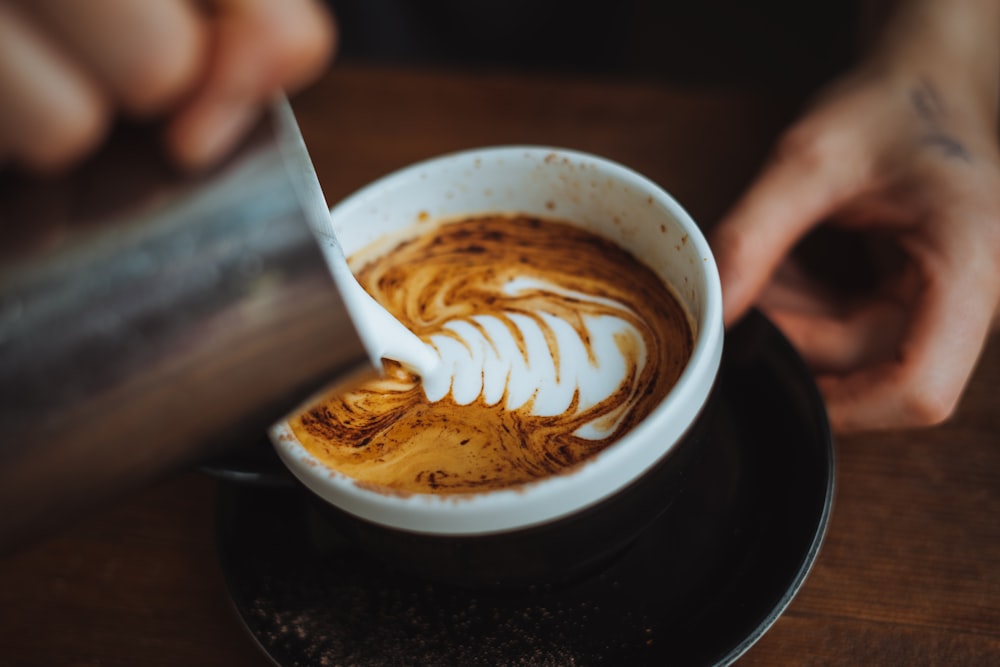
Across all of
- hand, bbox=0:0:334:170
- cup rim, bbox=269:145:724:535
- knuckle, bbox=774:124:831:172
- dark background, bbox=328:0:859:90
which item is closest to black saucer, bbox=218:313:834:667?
cup rim, bbox=269:145:724:535

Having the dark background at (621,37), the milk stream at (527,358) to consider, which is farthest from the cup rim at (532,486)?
the dark background at (621,37)

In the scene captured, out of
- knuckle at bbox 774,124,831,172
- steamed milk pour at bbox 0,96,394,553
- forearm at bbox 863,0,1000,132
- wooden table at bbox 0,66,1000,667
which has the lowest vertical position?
wooden table at bbox 0,66,1000,667

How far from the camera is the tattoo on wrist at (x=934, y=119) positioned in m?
1.07

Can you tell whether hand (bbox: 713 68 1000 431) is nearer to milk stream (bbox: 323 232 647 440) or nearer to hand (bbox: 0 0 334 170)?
milk stream (bbox: 323 232 647 440)

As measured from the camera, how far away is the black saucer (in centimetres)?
77

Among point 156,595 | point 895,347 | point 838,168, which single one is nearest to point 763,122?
point 838,168

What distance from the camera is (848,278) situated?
121 cm

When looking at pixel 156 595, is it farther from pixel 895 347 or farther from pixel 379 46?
pixel 379 46

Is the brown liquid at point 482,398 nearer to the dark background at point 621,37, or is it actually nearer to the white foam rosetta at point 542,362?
the white foam rosetta at point 542,362

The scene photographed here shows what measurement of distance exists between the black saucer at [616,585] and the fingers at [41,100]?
0.54 meters

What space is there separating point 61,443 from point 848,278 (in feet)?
3.57

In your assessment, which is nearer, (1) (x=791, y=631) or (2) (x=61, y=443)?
(2) (x=61, y=443)

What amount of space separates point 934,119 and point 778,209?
0.92 ft

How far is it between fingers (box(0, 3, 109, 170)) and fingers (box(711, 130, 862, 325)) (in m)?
0.77
